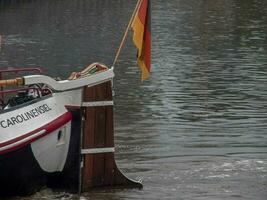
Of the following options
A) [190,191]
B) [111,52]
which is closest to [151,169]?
[190,191]

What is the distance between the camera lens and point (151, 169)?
12352 mm

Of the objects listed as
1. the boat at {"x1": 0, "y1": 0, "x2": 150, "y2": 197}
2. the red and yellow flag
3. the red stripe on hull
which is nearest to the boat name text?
the boat at {"x1": 0, "y1": 0, "x2": 150, "y2": 197}

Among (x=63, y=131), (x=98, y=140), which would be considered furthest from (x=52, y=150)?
(x=98, y=140)

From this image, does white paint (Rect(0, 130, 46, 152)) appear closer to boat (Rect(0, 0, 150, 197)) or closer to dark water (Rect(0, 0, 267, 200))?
boat (Rect(0, 0, 150, 197))

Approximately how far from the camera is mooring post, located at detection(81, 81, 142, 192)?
35.0ft

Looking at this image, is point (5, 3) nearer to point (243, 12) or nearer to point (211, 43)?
point (243, 12)

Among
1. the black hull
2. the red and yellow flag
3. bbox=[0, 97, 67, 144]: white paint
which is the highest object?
the red and yellow flag

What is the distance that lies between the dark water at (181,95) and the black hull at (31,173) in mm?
228

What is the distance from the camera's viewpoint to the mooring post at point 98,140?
10.7 meters

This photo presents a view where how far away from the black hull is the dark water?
0.23 meters

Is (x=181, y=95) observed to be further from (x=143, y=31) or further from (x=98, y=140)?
(x=98, y=140)

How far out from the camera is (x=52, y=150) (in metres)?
10.5

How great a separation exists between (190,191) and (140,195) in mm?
739

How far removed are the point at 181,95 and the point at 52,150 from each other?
365 inches
